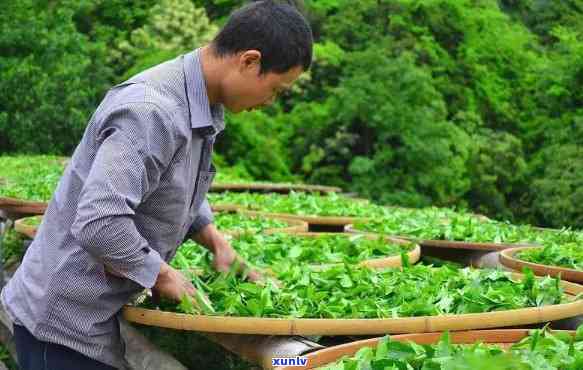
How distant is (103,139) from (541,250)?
7.80 feet

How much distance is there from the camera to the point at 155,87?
2.25m

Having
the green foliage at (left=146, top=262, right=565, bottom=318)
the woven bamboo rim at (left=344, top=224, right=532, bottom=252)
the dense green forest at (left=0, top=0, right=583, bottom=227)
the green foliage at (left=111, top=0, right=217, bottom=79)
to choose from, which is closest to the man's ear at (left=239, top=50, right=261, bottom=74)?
the green foliage at (left=146, top=262, right=565, bottom=318)

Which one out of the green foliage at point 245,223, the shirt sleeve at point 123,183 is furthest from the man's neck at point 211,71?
the green foliage at point 245,223

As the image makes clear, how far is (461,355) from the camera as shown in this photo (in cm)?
173

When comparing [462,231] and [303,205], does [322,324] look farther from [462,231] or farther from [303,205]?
[303,205]

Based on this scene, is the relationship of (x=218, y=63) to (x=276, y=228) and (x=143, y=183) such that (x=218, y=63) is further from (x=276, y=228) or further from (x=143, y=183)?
(x=276, y=228)

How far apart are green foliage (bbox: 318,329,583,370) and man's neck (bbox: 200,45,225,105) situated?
31.9 inches

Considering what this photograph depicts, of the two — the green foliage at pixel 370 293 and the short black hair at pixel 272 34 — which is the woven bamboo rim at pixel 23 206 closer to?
the green foliage at pixel 370 293

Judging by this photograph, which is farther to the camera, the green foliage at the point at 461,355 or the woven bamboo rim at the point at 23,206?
the woven bamboo rim at the point at 23,206

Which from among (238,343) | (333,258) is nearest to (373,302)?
(238,343)

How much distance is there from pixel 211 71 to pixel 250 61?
0.15 meters

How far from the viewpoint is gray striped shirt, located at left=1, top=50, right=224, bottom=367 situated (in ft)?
6.84

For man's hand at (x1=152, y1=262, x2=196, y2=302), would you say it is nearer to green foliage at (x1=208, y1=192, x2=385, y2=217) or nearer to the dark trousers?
the dark trousers

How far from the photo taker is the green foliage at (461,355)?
5.65 feet
